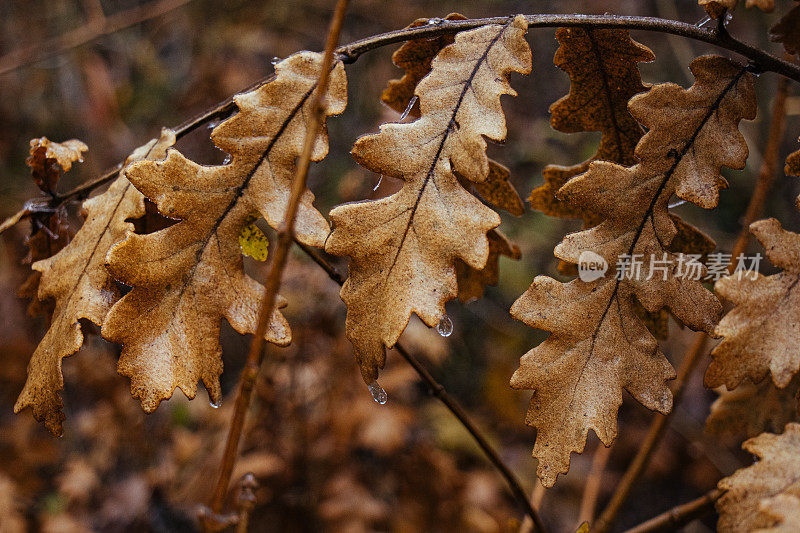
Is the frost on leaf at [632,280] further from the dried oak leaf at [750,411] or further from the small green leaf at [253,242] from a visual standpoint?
the dried oak leaf at [750,411]

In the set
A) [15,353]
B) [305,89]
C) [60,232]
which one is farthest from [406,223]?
[15,353]

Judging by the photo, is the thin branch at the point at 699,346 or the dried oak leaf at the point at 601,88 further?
the thin branch at the point at 699,346

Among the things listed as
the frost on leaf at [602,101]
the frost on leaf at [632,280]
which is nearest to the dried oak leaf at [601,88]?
the frost on leaf at [602,101]

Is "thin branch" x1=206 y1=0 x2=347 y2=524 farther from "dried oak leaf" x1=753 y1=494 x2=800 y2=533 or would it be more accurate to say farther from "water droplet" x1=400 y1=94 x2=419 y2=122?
"dried oak leaf" x1=753 y1=494 x2=800 y2=533

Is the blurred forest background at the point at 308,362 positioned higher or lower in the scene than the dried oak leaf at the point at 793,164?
lower

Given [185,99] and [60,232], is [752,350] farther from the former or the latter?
[185,99]
